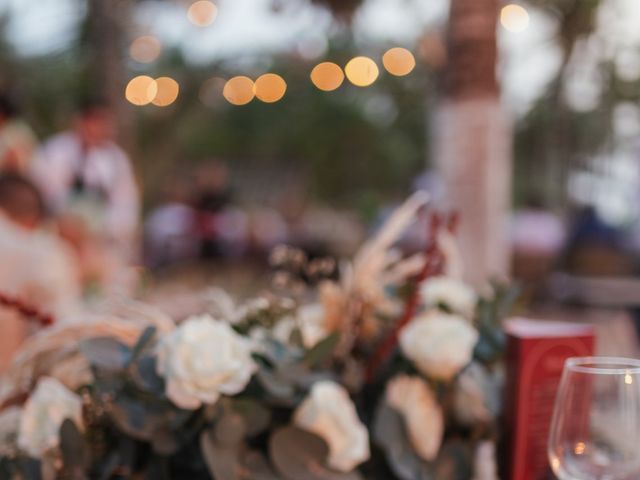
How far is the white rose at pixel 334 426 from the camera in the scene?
105 cm

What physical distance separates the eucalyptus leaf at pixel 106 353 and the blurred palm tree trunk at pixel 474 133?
8.40 ft

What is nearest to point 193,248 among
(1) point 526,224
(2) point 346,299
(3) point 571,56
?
(1) point 526,224

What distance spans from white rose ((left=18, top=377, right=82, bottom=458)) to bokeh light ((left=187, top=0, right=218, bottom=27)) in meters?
8.43

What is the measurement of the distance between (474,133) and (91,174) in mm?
3177

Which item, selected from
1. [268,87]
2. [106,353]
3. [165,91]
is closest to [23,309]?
[106,353]

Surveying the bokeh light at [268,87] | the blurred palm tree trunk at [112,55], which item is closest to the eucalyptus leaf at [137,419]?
the blurred palm tree trunk at [112,55]

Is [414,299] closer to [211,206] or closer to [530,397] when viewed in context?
[530,397]

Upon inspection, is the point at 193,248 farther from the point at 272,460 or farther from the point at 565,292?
the point at 272,460

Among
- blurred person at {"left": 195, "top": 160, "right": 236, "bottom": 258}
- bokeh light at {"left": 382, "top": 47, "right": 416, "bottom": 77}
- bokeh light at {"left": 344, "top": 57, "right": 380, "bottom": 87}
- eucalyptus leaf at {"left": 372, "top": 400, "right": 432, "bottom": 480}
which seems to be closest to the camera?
eucalyptus leaf at {"left": 372, "top": 400, "right": 432, "bottom": 480}

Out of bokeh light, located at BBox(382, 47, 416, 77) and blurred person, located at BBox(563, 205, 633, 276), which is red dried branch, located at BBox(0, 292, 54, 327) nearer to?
blurred person, located at BBox(563, 205, 633, 276)

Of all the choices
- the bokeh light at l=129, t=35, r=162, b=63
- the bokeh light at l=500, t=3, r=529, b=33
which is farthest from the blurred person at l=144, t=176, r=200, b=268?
the bokeh light at l=500, t=3, r=529, b=33

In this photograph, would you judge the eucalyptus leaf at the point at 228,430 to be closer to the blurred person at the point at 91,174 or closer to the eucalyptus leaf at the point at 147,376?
the eucalyptus leaf at the point at 147,376

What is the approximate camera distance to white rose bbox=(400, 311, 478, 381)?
1.15 m

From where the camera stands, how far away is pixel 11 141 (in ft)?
16.6
